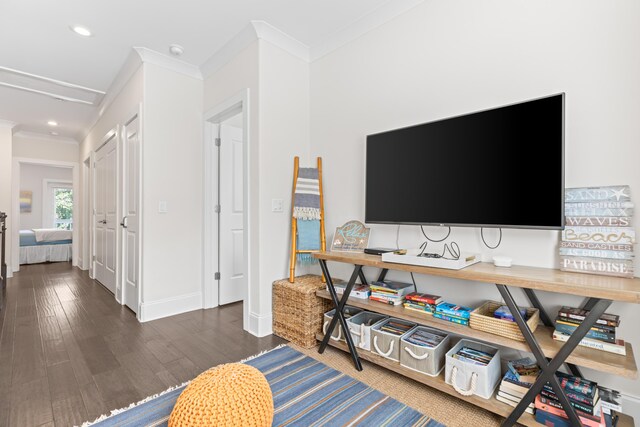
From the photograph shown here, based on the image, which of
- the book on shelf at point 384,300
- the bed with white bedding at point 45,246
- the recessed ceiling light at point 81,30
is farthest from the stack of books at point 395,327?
the bed with white bedding at point 45,246

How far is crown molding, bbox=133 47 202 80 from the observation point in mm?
2881

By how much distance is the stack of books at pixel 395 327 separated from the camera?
1.94 m

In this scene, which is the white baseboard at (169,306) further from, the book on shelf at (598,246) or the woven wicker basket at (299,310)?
the book on shelf at (598,246)

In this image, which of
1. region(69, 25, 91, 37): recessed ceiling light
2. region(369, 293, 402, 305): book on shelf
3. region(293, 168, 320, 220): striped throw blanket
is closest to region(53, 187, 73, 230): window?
region(69, 25, 91, 37): recessed ceiling light

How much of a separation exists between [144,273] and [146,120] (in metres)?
1.43

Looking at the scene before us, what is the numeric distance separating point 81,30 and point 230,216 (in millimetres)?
2007

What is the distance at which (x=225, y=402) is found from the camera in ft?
3.73

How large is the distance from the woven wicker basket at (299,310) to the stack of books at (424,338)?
0.73 m

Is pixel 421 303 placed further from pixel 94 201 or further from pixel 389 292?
pixel 94 201

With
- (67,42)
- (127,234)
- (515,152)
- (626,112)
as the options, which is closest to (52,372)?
(127,234)

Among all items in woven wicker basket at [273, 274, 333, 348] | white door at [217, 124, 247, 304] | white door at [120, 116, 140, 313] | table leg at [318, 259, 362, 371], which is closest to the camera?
table leg at [318, 259, 362, 371]

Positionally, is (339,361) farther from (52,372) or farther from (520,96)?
(520,96)

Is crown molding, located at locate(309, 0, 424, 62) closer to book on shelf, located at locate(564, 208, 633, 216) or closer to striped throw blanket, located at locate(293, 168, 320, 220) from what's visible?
striped throw blanket, located at locate(293, 168, 320, 220)

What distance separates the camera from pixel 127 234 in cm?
332
